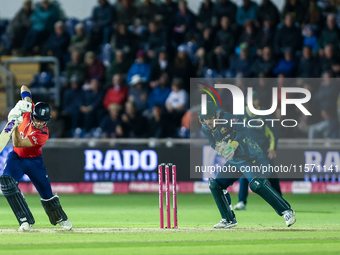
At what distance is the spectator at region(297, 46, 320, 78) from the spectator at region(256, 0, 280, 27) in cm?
178

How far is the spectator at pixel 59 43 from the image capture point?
731 inches

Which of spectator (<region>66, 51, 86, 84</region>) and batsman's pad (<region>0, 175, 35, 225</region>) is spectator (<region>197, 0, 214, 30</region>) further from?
batsman's pad (<region>0, 175, 35, 225</region>)

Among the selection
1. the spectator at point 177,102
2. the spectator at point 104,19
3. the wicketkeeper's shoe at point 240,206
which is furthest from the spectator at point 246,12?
the wicketkeeper's shoe at point 240,206

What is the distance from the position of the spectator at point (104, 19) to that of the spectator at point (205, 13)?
2735 mm

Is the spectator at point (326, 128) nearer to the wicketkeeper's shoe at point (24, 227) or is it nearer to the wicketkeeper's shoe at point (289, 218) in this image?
the wicketkeeper's shoe at point (289, 218)

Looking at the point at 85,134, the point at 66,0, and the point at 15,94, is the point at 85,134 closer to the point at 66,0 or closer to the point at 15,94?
the point at 15,94

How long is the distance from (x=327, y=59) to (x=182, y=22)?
4.43m

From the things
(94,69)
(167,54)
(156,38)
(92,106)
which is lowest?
(92,106)

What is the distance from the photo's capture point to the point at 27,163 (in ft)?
28.9

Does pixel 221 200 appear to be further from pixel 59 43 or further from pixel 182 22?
pixel 59 43

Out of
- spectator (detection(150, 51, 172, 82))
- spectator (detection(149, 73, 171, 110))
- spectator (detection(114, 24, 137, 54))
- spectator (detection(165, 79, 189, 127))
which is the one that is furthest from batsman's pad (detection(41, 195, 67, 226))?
spectator (detection(114, 24, 137, 54))

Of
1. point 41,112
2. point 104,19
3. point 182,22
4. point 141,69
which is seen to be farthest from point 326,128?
point 41,112

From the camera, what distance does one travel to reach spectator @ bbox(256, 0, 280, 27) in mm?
17875

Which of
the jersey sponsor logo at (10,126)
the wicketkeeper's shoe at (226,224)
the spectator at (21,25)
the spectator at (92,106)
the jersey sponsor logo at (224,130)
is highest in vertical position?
the spectator at (21,25)
